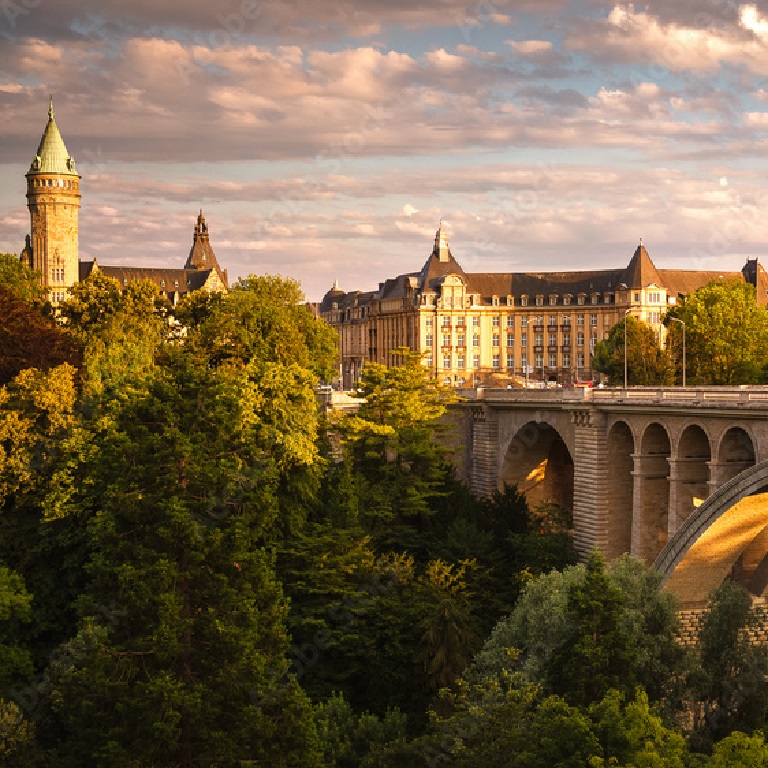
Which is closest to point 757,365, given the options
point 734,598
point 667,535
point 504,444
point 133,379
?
point 504,444

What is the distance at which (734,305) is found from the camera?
96.1m

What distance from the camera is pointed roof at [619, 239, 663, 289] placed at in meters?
159

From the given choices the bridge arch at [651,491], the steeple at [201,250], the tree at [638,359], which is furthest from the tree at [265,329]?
the steeple at [201,250]

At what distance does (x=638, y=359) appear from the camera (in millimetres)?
100875

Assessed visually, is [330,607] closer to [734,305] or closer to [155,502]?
[155,502]

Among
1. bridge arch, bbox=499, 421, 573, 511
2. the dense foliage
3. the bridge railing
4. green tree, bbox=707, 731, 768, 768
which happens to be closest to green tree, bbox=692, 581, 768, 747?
the dense foliage

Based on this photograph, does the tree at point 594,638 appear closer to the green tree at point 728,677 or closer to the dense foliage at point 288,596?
the dense foliage at point 288,596

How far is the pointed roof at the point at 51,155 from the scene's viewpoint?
148 m

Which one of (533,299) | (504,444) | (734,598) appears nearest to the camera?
(734,598)

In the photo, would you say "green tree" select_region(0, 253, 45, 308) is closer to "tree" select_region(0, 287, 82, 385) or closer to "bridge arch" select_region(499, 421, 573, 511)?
"tree" select_region(0, 287, 82, 385)

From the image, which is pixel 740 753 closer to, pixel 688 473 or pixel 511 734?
pixel 511 734

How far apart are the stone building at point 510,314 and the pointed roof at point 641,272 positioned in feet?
1.40

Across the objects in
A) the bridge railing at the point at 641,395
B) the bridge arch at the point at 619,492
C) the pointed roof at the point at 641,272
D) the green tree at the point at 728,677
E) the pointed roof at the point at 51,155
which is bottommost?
the green tree at the point at 728,677

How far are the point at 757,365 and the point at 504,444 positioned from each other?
88.4 feet
